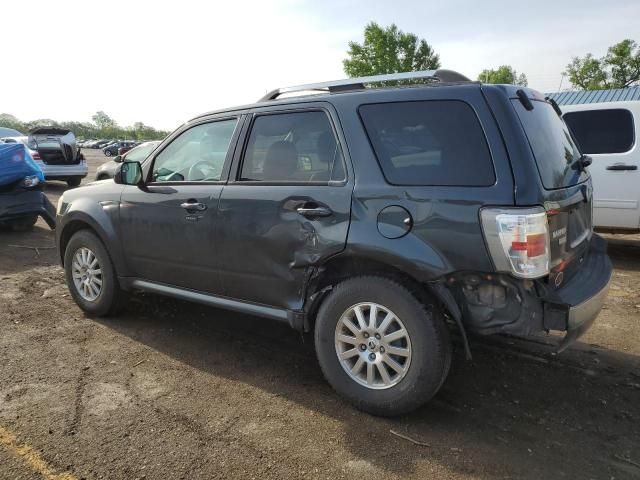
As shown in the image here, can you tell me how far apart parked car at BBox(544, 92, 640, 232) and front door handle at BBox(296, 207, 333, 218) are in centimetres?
478

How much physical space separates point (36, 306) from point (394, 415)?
378 cm

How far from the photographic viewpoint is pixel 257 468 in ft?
8.52

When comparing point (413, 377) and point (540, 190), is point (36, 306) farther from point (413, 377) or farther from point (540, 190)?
point (540, 190)

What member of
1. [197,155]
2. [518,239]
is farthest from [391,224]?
[197,155]

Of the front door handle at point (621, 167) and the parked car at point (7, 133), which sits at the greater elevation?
the parked car at point (7, 133)

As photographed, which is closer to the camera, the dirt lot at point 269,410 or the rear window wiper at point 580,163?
the dirt lot at point 269,410

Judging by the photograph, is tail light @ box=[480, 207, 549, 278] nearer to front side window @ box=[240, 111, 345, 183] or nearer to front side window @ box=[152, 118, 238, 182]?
front side window @ box=[240, 111, 345, 183]

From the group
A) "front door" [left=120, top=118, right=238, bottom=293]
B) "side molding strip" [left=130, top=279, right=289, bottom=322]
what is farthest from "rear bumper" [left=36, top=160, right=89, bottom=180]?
"side molding strip" [left=130, top=279, right=289, bottom=322]

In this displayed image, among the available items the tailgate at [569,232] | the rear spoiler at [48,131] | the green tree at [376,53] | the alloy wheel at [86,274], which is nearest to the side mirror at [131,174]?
the alloy wheel at [86,274]

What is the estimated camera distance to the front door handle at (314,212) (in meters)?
3.16

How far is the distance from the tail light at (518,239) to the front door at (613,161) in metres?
4.62

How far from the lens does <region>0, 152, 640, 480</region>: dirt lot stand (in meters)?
2.62

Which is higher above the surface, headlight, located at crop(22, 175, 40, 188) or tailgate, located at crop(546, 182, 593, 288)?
tailgate, located at crop(546, 182, 593, 288)

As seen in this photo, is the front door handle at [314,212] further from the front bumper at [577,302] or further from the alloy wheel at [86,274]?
the alloy wheel at [86,274]
